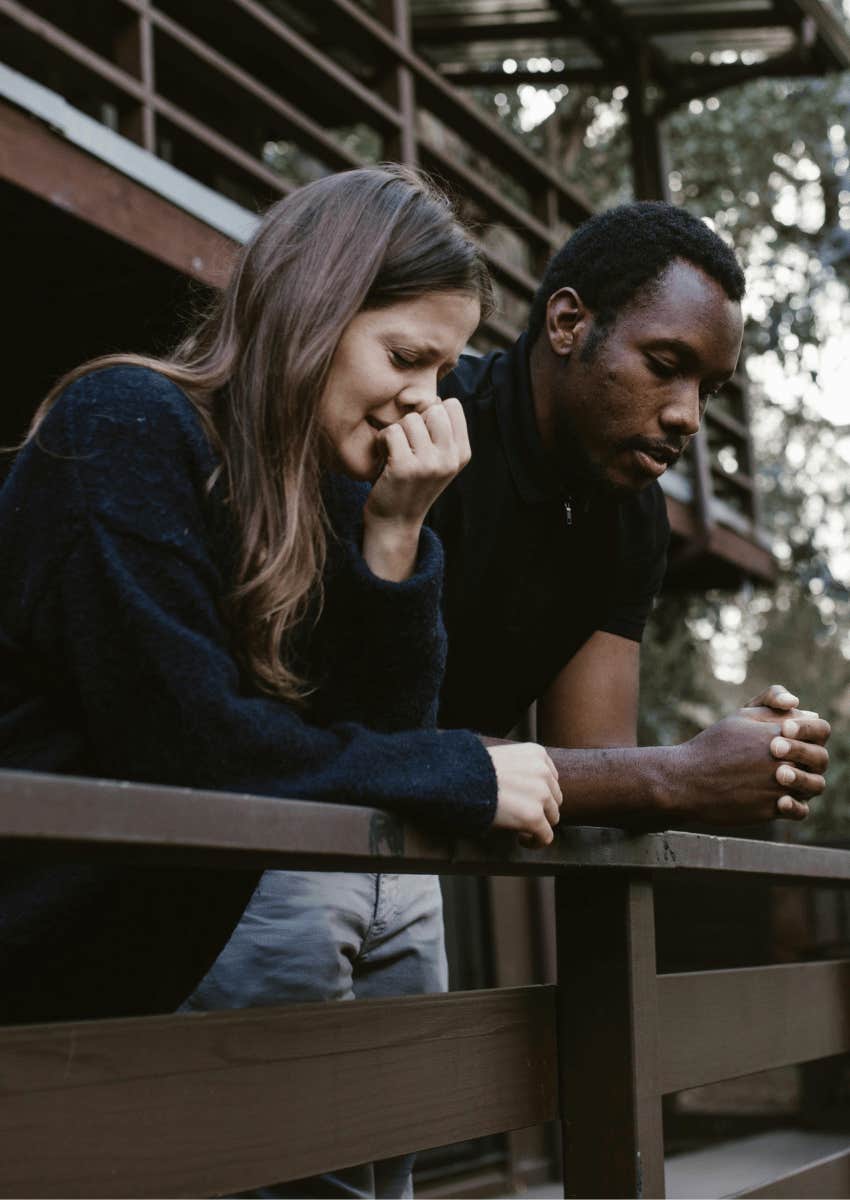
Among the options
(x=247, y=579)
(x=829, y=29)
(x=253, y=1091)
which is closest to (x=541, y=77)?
(x=829, y=29)

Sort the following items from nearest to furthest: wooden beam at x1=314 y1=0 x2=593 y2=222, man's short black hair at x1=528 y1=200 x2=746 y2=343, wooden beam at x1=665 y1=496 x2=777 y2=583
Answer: man's short black hair at x1=528 y1=200 x2=746 y2=343, wooden beam at x1=314 y1=0 x2=593 y2=222, wooden beam at x1=665 y1=496 x2=777 y2=583

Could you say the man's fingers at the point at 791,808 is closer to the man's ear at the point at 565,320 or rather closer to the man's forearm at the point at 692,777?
the man's forearm at the point at 692,777

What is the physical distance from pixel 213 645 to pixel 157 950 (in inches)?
15.0

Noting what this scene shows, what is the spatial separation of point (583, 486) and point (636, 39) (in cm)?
674

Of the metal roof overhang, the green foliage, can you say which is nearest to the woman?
the metal roof overhang

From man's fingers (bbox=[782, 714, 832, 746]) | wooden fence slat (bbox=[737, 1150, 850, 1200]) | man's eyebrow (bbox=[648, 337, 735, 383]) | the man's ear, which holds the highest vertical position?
the man's ear

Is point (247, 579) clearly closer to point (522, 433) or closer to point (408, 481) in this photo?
point (408, 481)

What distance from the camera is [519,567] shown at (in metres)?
2.68

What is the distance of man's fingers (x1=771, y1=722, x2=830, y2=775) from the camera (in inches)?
84.4

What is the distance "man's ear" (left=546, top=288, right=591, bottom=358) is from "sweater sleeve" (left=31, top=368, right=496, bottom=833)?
129 cm

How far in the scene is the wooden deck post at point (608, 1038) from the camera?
84.4 inches

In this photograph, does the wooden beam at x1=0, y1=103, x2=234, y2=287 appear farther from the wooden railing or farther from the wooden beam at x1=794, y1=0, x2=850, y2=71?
the wooden beam at x1=794, y1=0, x2=850, y2=71

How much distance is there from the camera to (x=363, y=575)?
5.87 ft

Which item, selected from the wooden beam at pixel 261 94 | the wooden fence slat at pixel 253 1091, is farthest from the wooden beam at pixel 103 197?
the wooden fence slat at pixel 253 1091
